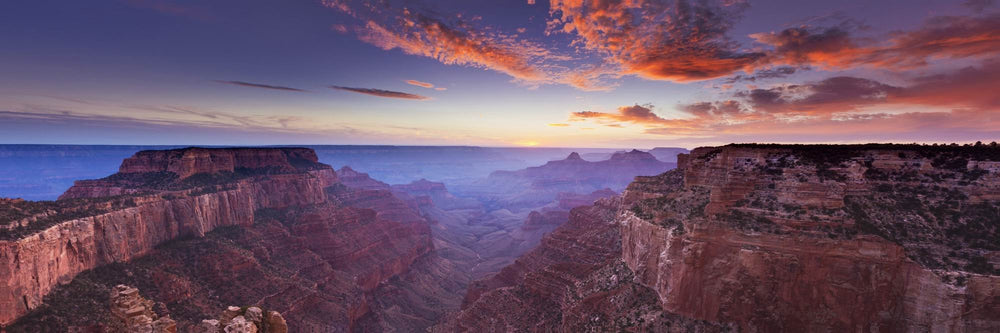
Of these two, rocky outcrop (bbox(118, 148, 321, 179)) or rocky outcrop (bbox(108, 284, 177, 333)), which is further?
rocky outcrop (bbox(118, 148, 321, 179))

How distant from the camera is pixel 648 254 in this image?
98.7 ft

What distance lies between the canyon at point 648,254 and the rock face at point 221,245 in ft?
0.77

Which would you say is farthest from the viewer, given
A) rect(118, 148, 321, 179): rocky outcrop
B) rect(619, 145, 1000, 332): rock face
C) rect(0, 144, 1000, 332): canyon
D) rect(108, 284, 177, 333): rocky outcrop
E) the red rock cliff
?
rect(118, 148, 321, 179): rocky outcrop

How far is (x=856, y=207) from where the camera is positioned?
23.0 meters

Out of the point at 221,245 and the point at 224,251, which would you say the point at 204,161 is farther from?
the point at 224,251

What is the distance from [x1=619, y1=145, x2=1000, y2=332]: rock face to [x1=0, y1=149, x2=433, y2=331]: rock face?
141 ft

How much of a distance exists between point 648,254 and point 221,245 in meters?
50.0

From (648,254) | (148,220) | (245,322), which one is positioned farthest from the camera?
(148,220)

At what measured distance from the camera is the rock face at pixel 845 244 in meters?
19.3

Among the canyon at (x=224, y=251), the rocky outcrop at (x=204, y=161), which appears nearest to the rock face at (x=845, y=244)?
the canyon at (x=224, y=251)

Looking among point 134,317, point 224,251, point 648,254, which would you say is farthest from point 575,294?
point 224,251

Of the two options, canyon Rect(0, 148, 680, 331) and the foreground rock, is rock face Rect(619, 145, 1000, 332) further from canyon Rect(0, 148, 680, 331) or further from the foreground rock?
canyon Rect(0, 148, 680, 331)

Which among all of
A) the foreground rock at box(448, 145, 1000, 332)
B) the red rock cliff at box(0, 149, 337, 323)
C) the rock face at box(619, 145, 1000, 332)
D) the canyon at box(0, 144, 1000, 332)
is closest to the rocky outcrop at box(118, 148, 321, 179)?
the red rock cliff at box(0, 149, 337, 323)

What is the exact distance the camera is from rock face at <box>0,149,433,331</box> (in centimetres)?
2947
